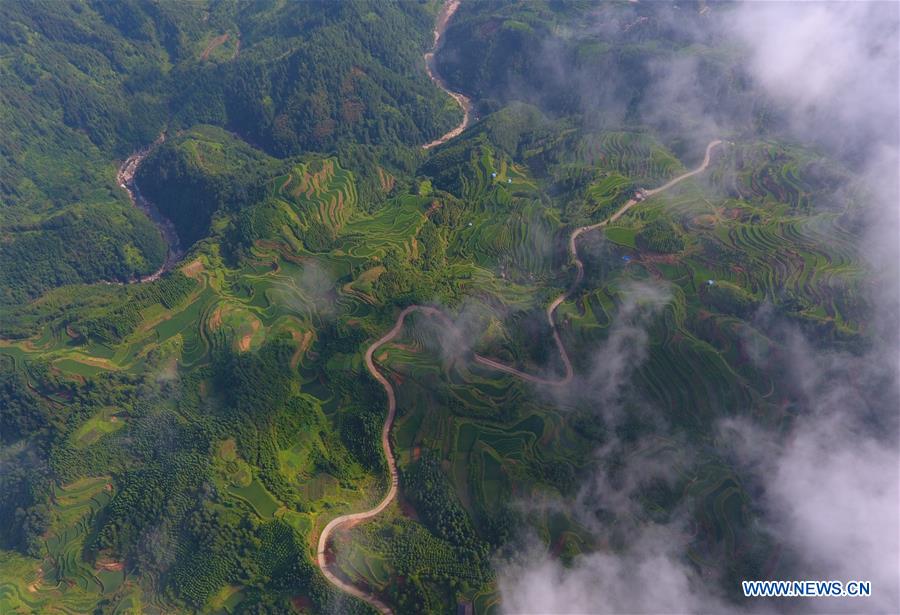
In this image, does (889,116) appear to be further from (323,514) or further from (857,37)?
(323,514)

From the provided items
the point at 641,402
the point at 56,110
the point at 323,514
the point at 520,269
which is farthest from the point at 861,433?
the point at 56,110

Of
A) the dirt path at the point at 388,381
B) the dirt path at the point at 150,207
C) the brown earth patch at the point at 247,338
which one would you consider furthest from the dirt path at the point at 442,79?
the brown earth patch at the point at 247,338

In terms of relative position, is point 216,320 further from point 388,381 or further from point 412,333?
point 412,333

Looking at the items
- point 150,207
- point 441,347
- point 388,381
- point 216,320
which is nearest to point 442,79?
point 150,207

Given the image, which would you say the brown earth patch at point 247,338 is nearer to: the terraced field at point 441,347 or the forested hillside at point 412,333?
the terraced field at point 441,347

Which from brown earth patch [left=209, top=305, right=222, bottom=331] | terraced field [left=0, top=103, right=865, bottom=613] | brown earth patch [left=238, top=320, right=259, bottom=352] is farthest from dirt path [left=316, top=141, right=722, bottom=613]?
brown earth patch [left=209, top=305, right=222, bottom=331]
